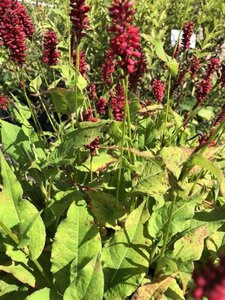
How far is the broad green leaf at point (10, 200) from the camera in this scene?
183 centimetres

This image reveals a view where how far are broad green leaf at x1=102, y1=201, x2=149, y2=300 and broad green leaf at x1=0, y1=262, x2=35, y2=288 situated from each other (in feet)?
1.07

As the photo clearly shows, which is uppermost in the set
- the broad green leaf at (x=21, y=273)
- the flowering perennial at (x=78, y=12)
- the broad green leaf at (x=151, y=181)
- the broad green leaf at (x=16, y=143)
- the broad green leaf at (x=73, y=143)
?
the flowering perennial at (x=78, y=12)

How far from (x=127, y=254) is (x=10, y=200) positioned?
22.4 inches

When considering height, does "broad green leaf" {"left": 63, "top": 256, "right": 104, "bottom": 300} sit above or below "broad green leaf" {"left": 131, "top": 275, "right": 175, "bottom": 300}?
above

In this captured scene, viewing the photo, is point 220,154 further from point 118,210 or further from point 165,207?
point 118,210

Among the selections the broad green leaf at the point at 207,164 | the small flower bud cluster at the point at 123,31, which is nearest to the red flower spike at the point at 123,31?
the small flower bud cluster at the point at 123,31

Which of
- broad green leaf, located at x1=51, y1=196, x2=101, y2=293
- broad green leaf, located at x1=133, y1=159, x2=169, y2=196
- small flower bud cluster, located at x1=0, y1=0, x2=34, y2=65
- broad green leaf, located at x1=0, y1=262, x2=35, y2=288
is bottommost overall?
broad green leaf, located at x1=0, y1=262, x2=35, y2=288

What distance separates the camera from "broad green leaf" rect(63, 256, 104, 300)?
60.6 inches

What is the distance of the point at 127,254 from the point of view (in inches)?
70.5

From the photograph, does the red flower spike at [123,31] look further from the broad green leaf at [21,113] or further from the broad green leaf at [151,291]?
the broad green leaf at [21,113]

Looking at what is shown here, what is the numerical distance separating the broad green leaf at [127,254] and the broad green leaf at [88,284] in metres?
0.20

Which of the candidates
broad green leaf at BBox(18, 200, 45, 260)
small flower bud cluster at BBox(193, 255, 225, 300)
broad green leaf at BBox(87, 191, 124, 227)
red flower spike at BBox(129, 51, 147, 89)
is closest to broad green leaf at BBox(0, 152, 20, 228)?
broad green leaf at BBox(18, 200, 45, 260)

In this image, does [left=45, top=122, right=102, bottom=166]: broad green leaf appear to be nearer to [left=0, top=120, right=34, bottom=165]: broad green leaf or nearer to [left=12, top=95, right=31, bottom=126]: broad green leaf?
[left=0, top=120, right=34, bottom=165]: broad green leaf

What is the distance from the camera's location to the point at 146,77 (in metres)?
4.25
